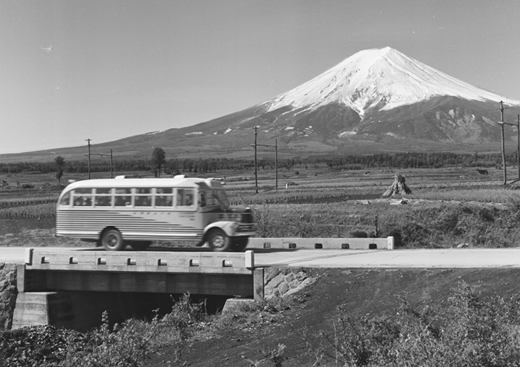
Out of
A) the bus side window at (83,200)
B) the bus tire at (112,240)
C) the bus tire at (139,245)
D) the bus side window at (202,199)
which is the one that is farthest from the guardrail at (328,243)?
A: the bus side window at (83,200)

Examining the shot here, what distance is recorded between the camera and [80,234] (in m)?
25.2

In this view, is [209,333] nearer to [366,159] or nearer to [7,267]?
[7,267]

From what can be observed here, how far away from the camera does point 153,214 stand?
24172mm

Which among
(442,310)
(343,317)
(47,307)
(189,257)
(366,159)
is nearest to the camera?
(343,317)

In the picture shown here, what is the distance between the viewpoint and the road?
63.1 feet

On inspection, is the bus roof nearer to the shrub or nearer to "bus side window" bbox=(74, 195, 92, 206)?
"bus side window" bbox=(74, 195, 92, 206)

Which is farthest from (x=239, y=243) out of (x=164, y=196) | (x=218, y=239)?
(x=164, y=196)

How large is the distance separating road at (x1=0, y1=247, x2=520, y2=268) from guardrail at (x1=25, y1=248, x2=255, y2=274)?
0.79 meters

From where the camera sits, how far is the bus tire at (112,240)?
2469cm

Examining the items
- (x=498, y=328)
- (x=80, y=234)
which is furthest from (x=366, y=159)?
(x=498, y=328)

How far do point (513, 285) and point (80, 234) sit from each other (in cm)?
1526

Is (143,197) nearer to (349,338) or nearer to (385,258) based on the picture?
(385,258)

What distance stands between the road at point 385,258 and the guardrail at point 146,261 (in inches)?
31.0

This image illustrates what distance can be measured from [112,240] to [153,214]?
1.98 metres
